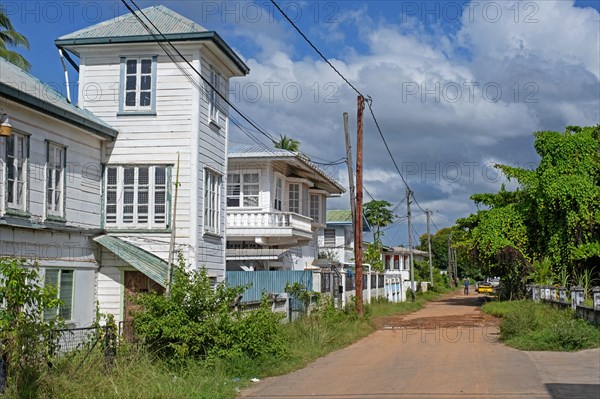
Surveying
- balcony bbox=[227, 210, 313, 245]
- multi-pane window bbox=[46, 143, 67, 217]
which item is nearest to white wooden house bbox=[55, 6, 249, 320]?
multi-pane window bbox=[46, 143, 67, 217]

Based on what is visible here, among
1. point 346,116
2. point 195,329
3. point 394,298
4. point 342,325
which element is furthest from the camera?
point 394,298

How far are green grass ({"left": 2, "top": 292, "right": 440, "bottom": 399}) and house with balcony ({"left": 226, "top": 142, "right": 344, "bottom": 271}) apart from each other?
1125 centimetres

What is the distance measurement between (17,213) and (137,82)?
18.6 ft

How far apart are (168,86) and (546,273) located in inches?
886

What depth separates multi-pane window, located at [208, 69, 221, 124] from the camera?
19.9 meters

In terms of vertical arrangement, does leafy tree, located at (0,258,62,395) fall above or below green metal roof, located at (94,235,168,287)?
below

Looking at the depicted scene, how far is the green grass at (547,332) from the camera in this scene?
17.1 meters

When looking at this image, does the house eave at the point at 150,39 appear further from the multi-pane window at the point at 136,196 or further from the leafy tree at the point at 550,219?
the leafy tree at the point at 550,219

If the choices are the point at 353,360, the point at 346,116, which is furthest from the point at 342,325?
the point at 346,116

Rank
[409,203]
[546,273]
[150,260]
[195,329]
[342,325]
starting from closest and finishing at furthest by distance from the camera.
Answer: [195,329] < [150,260] < [342,325] < [546,273] < [409,203]

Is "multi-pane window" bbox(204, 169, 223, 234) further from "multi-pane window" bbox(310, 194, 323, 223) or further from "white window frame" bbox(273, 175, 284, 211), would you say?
"multi-pane window" bbox(310, 194, 323, 223)

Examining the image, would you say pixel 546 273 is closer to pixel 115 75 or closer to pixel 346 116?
pixel 346 116

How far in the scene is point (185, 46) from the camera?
18875 mm

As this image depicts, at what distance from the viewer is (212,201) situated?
66.8 feet
